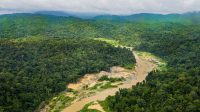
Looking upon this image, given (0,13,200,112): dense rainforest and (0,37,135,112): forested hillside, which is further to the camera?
(0,37,135,112): forested hillside

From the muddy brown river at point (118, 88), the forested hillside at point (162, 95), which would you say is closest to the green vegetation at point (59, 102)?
the muddy brown river at point (118, 88)

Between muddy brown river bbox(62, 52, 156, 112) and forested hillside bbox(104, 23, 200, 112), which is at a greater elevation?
forested hillside bbox(104, 23, 200, 112)

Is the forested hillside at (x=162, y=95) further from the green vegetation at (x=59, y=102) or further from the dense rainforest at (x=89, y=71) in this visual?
the green vegetation at (x=59, y=102)

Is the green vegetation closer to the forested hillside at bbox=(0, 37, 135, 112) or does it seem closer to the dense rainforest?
the forested hillside at bbox=(0, 37, 135, 112)

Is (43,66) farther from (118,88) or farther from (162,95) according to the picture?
(162,95)

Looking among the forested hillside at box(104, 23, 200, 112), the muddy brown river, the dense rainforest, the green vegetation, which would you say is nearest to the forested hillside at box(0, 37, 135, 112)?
the dense rainforest

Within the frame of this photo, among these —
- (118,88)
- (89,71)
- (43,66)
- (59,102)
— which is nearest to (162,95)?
(118,88)

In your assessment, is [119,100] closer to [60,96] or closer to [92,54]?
[60,96]

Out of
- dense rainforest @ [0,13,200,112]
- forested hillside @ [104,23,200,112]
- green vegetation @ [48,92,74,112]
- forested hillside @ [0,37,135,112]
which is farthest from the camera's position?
green vegetation @ [48,92,74,112]

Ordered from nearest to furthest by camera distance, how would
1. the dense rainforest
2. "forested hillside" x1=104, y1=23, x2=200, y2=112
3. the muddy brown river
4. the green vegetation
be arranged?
"forested hillside" x1=104, y1=23, x2=200, y2=112, the dense rainforest, the green vegetation, the muddy brown river
